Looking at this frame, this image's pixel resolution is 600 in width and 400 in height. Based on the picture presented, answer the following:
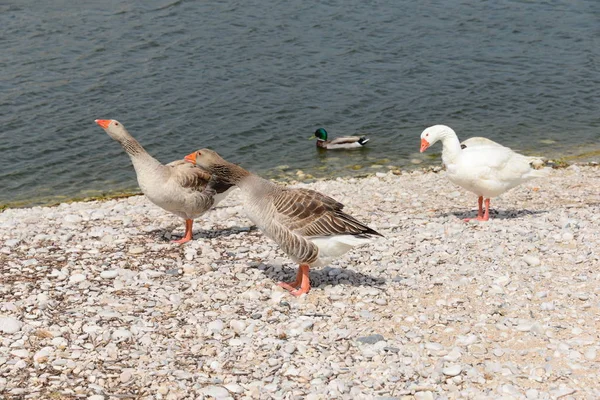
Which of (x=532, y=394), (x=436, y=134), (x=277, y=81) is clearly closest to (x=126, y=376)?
(x=532, y=394)

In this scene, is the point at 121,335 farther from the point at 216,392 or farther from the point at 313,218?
the point at 313,218

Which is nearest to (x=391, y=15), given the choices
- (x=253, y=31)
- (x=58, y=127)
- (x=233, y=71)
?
(x=253, y=31)

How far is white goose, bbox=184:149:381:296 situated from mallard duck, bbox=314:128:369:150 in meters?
12.1

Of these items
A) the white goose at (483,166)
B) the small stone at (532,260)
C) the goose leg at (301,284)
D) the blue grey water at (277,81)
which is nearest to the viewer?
the goose leg at (301,284)

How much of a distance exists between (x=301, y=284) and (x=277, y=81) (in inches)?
683

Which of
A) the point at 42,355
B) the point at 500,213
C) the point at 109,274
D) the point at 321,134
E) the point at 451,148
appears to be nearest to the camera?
the point at 42,355

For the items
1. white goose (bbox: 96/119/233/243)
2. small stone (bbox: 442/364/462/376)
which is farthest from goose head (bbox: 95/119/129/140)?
small stone (bbox: 442/364/462/376)

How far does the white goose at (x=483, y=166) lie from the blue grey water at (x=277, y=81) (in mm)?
7452

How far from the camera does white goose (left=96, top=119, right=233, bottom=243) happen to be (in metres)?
12.9

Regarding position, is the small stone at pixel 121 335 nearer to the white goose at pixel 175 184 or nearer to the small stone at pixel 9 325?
the small stone at pixel 9 325

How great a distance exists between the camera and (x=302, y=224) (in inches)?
410

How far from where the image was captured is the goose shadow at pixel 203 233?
13.9 metres

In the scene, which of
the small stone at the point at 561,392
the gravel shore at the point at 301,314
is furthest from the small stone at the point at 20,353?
the small stone at the point at 561,392

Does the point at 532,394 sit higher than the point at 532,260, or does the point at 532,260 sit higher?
the point at 532,394
